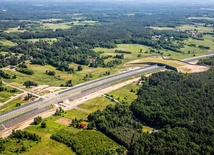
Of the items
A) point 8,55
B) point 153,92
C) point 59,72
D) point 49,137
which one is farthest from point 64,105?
point 8,55

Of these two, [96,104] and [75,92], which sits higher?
[75,92]

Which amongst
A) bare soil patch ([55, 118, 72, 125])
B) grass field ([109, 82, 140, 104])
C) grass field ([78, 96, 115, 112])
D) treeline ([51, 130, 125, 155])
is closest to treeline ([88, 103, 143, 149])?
treeline ([51, 130, 125, 155])

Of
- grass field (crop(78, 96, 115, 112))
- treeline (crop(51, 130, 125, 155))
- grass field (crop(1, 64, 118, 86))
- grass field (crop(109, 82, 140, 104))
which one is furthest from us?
grass field (crop(1, 64, 118, 86))

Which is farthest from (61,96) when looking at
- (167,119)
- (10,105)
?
(167,119)

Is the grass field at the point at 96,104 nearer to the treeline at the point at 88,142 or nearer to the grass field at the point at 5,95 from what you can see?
Result: the treeline at the point at 88,142

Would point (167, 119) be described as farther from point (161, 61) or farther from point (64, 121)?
point (161, 61)

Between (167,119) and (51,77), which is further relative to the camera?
(51,77)

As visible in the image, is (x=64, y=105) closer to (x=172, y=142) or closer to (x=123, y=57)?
(x=172, y=142)

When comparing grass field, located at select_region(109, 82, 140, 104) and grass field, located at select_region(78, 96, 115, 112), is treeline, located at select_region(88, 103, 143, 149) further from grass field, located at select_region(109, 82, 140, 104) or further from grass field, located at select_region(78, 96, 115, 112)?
grass field, located at select_region(109, 82, 140, 104)

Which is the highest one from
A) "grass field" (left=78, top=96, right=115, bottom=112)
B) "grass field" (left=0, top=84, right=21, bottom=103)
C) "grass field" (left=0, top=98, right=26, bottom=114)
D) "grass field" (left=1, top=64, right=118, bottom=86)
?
"grass field" (left=1, top=64, right=118, bottom=86)
